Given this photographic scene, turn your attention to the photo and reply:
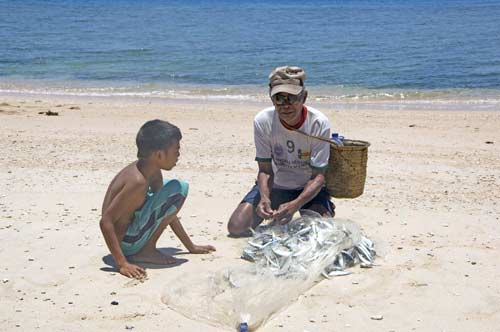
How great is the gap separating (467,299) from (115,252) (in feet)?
6.86

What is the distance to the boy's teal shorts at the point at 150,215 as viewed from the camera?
193 inches

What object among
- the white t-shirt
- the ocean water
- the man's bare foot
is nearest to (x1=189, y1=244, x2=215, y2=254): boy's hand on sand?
the man's bare foot

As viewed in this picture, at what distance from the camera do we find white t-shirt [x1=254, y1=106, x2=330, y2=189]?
5.32 m

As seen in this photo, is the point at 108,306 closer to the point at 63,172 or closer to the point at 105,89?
the point at 63,172

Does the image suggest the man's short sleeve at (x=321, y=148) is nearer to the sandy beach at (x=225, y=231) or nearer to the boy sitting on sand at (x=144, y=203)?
the sandy beach at (x=225, y=231)

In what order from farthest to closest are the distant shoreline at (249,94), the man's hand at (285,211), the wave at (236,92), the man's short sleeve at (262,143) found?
the wave at (236,92) < the distant shoreline at (249,94) < the man's short sleeve at (262,143) < the man's hand at (285,211)

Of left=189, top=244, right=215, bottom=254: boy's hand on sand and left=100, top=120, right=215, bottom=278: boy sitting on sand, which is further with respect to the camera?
left=189, top=244, right=215, bottom=254: boy's hand on sand

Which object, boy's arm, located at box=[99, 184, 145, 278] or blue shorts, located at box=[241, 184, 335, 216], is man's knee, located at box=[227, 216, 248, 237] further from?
boy's arm, located at box=[99, 184, 145, 278]

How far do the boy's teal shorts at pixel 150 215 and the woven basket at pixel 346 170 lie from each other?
4.16ft

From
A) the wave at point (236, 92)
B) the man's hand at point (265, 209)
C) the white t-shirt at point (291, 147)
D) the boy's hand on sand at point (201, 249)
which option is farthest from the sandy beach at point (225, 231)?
the wave at point (236, 92)

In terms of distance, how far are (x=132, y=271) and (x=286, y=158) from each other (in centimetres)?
147

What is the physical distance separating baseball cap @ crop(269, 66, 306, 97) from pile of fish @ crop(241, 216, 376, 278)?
2.87 feet

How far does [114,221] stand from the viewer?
4754 millimetres

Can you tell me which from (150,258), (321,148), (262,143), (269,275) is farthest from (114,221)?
(321,148)
